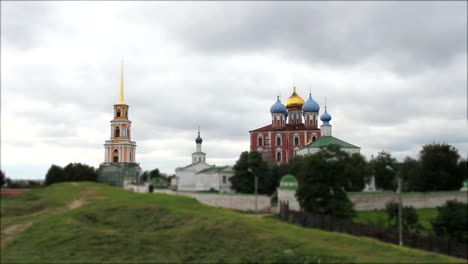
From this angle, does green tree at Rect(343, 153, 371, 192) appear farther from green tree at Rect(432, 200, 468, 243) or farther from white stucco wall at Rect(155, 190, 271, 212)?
green tree at Rect(432, 200, 468, 243)

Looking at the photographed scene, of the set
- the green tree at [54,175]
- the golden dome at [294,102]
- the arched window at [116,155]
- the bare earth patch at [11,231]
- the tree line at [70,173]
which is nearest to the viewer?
the bare earth patch at [11,231]

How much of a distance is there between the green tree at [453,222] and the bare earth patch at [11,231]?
25987mm

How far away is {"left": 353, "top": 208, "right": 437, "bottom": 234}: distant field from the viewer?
40700 mm

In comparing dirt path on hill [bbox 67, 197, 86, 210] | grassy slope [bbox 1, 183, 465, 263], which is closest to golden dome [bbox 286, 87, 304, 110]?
dirt path on hill [bbox 67, 197, 86, 210]

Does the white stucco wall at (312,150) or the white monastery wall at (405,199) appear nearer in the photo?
the white monastery wall at (405,199)

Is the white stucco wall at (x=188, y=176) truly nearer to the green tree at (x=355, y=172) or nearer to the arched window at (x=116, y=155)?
the green tree at (x=355, y=172)

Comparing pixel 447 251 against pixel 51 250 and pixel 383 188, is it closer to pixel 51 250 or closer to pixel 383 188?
pixel 51 250

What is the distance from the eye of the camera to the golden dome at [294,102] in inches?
3669

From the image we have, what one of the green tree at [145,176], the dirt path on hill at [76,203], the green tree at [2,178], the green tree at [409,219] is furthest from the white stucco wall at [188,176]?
the green tree at [409,219]

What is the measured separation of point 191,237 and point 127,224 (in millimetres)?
6707

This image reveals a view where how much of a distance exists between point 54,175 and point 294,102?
3935 centimetres

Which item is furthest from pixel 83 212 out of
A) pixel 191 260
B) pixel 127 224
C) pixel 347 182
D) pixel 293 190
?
pixel 347 182

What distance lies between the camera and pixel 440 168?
52.1 meters

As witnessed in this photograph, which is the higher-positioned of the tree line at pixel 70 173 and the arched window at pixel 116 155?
the arched window at pixel 116 155
